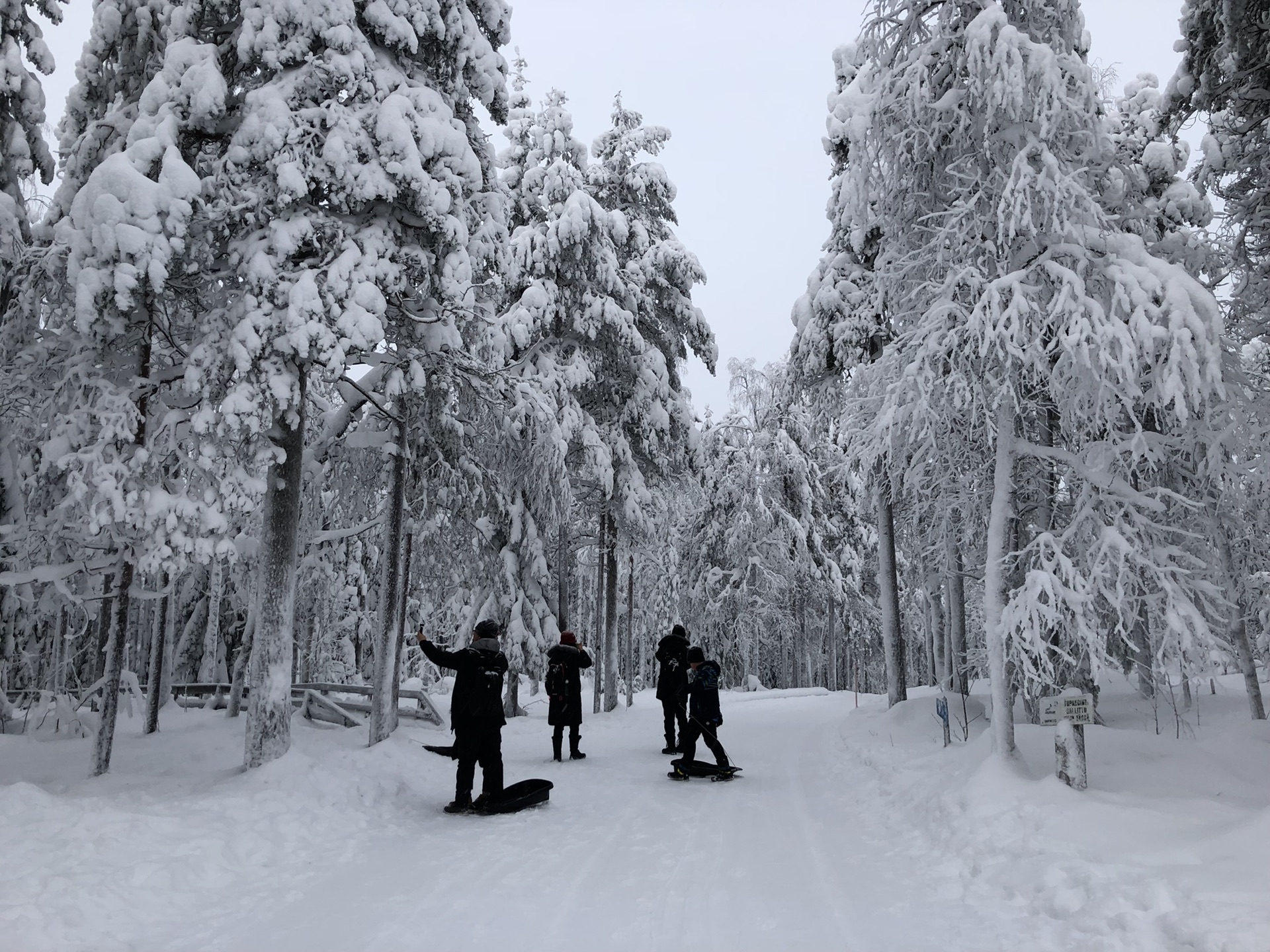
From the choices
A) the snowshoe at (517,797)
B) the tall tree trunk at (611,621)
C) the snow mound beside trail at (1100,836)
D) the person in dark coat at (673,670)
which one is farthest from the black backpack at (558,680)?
the tall tree trunk at (611,621)

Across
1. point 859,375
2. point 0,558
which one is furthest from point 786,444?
point 0,558

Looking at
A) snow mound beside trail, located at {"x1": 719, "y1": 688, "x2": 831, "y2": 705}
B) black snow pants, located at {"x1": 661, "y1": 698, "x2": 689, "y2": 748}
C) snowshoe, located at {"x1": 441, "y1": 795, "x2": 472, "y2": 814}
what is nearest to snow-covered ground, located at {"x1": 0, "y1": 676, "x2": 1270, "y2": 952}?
snowshoe, located at {"x1": 441, "y1": 795, "x2": 472, "y2": 814}

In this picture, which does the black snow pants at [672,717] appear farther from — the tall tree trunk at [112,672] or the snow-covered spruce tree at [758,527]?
the snow-covered spruce tree at [758,527]

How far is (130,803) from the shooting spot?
7.08 metres

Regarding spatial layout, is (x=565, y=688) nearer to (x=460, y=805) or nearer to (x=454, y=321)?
(x=460, y=805)

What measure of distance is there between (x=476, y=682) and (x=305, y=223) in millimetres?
5577

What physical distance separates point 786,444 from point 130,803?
84.4 ft

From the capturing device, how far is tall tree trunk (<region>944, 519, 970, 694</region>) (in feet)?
42.0

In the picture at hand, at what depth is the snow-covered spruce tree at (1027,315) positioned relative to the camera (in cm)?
754

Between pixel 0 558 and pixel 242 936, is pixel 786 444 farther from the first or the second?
pixel 242 936

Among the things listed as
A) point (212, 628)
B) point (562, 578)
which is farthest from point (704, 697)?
point (212, 628)

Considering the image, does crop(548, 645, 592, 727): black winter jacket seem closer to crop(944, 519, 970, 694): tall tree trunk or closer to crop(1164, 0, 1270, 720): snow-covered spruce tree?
crop(944, 519, 970, 694): tall tree trunk

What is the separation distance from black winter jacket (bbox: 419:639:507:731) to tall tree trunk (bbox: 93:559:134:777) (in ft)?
10.8

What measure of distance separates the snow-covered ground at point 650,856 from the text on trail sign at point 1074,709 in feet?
2.13
